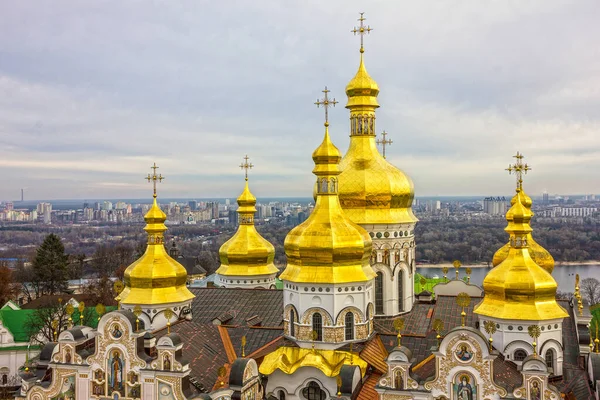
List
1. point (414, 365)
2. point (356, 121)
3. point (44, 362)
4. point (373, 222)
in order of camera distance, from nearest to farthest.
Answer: point (414, 365) → point (44, 362) → point (373, 222) → point (356, 121)

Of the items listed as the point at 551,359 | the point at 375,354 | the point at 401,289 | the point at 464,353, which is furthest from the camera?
the point at 401,289

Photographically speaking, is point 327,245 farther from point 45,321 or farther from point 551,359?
point 45,321

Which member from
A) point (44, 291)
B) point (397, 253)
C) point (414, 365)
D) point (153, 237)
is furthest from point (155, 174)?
point (44, 291)

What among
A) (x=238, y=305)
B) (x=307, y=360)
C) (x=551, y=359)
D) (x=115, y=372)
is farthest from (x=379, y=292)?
(x=115, y=372)

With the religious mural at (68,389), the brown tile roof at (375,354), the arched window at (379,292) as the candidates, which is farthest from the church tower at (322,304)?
the religious mural at (68,389)

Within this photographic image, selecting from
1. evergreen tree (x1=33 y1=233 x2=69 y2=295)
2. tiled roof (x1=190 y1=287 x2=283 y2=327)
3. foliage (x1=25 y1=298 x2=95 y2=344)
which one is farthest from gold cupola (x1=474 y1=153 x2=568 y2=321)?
evergreen tree (x1=33 y1=233 x2=69 y2=295)

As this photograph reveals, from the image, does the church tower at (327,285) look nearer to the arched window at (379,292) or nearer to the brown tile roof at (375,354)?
the brown tile roof at (375,354)

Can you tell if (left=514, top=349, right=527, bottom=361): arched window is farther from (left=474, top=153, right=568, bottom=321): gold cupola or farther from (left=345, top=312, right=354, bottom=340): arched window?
(left=345, top=312, right=354, bottom=340): arched window

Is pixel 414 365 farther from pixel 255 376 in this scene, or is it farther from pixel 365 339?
pixel 255 376

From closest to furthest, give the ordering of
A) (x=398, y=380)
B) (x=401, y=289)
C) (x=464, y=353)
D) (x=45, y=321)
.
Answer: (x=464, y=353) < (x=398, y=380) < (x=401, y=289) < (x=45, y=321)
